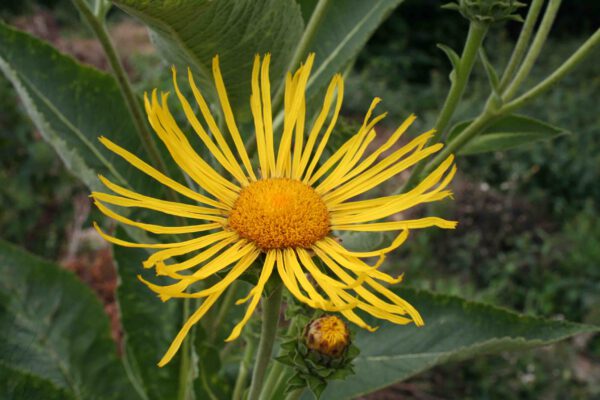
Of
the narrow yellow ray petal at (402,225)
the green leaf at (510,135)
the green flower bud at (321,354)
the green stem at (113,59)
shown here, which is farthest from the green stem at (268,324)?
the green leaf at (510,135)

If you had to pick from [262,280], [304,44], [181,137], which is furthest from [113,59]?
[262,280]

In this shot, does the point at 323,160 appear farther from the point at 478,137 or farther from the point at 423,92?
the point at 423,92

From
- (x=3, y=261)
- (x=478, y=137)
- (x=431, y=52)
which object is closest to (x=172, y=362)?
(x=3, y=261)

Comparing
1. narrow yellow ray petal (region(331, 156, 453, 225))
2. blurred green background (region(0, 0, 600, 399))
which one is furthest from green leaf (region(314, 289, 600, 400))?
blurred green background (region(0, 0, 600, 399))

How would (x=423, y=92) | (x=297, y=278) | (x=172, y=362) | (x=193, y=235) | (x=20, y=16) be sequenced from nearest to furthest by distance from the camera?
(x=297, y=278), (x=193, y=235), (x=172, y=362), (x=423, y=92), (x=20, y=16)

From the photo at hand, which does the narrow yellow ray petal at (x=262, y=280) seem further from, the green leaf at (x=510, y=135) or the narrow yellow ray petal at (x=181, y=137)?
the green leaf at (x=510, y=135)

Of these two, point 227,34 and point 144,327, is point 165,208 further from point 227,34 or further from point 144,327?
point 144,327
